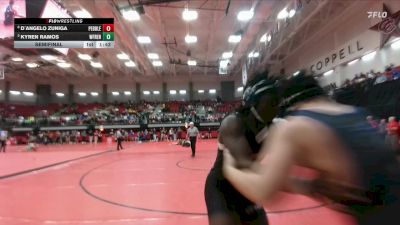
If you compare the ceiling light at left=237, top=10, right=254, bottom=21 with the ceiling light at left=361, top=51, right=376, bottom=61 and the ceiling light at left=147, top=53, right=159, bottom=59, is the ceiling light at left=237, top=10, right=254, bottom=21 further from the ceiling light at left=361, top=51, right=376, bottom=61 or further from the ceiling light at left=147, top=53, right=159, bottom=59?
the ceiling light at left=147, top=53, right=159, bottom=59

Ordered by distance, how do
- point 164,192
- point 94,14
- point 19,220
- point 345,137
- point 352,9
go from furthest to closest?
point 352,9 → point 94,14 → point 164,192 → point 19,220 → point 345,137

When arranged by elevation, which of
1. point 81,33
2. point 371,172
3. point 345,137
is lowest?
point 371,172

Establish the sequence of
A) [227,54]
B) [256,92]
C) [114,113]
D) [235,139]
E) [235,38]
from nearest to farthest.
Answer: [256,92] < [235,139] < [235,38] < [227,54] < [114,113]

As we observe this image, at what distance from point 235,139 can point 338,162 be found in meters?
1.07

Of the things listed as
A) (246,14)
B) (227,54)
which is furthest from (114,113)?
(246,14)

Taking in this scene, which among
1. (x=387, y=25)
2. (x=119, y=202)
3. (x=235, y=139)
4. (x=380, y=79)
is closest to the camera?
(x=235, y=139)

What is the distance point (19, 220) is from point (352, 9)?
68.2 feet

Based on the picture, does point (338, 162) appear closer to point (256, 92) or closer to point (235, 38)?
point (256, 92)

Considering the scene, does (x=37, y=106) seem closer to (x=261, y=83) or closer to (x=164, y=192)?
(x=164, y=192)

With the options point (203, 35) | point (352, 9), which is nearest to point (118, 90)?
point (203, 35)

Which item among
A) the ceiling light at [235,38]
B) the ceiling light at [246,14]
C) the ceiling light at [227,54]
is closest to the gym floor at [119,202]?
the ceiling light at [246,14]

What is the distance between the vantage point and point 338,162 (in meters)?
1.18

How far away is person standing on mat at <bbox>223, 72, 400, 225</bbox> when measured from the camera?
118 cm

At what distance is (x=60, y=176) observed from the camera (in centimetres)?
952
